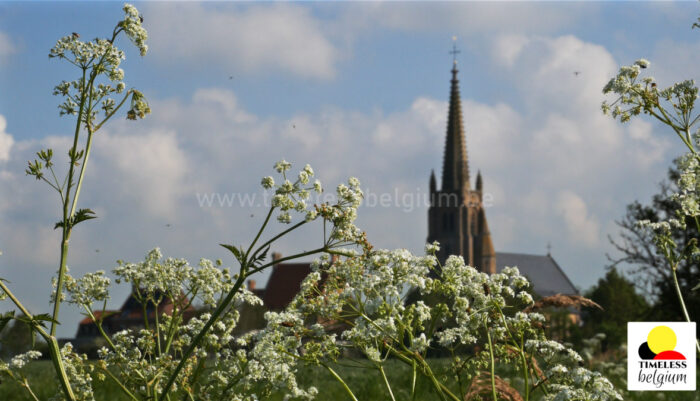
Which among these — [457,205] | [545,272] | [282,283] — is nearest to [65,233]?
[282,283]

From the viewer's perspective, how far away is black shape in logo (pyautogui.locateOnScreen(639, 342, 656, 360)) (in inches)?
330

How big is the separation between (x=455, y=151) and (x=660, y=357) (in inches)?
6189

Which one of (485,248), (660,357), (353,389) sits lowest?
(353,389)

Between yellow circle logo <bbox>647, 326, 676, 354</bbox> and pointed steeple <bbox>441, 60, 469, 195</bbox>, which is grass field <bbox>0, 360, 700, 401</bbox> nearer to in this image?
yellow circle logo <bbox>647, 326, 676, 354</bbox>

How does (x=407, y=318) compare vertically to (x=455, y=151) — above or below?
below

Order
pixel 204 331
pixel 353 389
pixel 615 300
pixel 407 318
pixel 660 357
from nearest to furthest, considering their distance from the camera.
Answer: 1. pixel 204 331
2. pixel 407 318
3. pixel 660 357
4. pixel 353 389
5. pixel 615 300

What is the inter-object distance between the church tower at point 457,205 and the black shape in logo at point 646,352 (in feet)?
501

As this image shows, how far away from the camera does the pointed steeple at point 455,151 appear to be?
535ft

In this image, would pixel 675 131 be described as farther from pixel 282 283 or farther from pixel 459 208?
pixel 459 208

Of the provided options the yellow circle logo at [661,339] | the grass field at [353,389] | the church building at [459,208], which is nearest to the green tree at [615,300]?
the church building at [459,208]

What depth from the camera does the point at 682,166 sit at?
705 cm

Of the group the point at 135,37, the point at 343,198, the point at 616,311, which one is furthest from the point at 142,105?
the point at 616,311

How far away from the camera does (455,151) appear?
537ft

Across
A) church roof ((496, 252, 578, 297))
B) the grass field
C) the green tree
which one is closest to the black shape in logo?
the grass field
